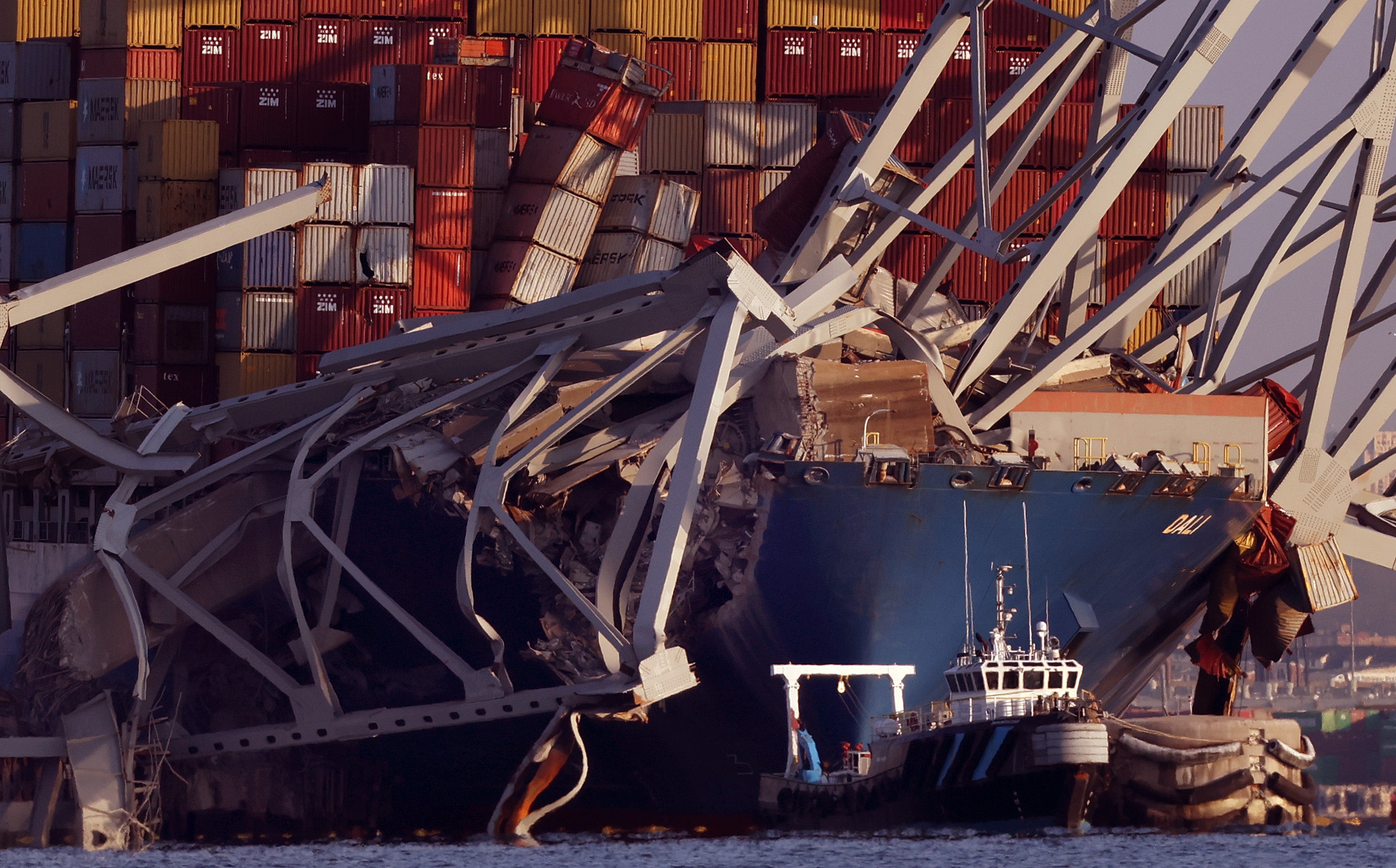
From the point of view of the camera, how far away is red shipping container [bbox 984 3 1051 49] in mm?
54156

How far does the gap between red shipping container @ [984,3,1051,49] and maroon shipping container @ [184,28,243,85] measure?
2031cm

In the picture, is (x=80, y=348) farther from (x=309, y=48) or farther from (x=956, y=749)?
(x=956, y=749)

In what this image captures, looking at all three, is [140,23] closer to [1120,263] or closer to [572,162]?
[572,162]

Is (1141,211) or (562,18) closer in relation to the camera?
(1141,211)

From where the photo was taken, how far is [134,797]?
3719 cm

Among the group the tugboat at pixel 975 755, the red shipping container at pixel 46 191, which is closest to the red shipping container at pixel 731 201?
the red shipping container at pixel 46 191

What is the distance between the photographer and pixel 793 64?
54438 mm

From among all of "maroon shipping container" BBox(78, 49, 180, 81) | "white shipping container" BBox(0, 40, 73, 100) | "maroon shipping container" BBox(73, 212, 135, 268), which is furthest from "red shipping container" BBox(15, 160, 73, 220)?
"maroon shipping container" BBox(78, 49, 180, 81)

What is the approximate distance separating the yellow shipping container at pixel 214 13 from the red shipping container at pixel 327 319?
10.8 metres

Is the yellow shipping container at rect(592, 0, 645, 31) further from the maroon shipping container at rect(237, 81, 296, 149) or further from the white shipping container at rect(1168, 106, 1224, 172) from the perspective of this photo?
the white shipping container at rect(1168, 106, 1224, 172)

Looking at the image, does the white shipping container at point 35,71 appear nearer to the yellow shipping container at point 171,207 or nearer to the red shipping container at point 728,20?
the yellow shipping container at point 171,207

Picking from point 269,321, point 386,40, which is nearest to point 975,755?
point 269,321

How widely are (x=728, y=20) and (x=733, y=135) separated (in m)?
4.53

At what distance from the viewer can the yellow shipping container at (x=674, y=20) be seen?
180 ft
